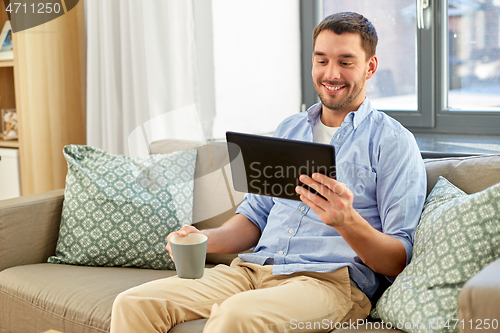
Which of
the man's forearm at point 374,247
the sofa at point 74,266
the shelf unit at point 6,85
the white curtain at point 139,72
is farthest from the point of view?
the shelf unit at point 6,85

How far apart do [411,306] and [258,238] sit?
0.60 metres

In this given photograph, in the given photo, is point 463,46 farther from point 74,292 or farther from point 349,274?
point 74,292

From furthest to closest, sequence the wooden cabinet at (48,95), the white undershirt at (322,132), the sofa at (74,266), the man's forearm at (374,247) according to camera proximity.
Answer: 1. the wooden cabinet at (48,95)
2. the white undershirt at (322,132)
3. the sofa at (74,266)
4. the man's forearm at (374,247)

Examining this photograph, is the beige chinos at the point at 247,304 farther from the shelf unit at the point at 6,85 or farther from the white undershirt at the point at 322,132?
the shelf unit at the point at 6,85

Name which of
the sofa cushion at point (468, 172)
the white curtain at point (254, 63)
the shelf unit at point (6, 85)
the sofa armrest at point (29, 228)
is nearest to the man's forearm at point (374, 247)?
the sofa cushion at point (468, 172)

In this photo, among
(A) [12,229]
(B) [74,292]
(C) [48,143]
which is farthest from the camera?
(C) [48,143]

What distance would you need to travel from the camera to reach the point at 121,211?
5.81 feet

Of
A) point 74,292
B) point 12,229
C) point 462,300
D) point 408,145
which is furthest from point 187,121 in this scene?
point 462,300

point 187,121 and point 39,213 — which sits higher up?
point 187,121

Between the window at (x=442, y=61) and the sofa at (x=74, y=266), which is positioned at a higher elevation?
the window at (x=442, y=61)

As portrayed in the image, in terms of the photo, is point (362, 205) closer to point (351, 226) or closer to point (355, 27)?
point (351, 226)

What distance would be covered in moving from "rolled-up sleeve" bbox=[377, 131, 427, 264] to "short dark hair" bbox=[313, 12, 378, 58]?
28 centimetres

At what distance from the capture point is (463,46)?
2.32 metres

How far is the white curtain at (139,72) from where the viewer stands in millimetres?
2484
